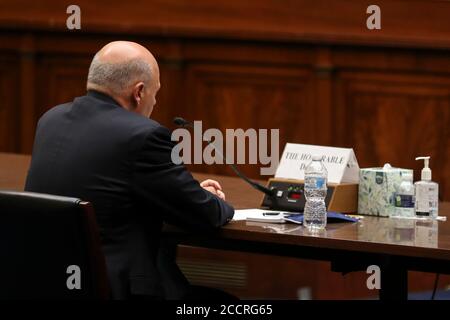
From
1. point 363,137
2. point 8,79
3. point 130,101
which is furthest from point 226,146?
point 130,101

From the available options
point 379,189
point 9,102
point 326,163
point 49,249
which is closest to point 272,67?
point 9,102

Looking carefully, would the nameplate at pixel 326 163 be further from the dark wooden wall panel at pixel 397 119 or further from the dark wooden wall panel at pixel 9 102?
the dark wooden wall panel at pixel 9 102

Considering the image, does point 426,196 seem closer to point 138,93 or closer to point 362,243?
point 362,243

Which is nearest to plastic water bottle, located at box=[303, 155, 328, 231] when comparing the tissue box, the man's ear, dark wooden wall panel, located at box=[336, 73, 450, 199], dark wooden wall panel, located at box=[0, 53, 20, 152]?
the tissue box

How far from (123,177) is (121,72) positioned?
377 mm

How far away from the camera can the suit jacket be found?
3240 millimetres

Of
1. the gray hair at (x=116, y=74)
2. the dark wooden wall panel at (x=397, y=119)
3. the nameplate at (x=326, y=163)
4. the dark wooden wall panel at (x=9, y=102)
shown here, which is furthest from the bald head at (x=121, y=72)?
the dark wooden wall panel at (x=9, y=102)

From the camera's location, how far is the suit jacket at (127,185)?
3.24 meters

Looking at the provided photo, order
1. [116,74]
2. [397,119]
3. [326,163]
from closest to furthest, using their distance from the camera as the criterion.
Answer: [116,74]
[326,163]
[397,119]

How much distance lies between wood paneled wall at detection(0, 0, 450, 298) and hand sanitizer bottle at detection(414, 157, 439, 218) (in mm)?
1716

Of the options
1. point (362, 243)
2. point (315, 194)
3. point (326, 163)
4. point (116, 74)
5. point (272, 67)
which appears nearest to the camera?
point (362, 243)

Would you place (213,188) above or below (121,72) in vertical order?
below

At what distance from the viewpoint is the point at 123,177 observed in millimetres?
3248

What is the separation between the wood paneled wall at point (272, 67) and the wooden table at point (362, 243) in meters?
1.91
